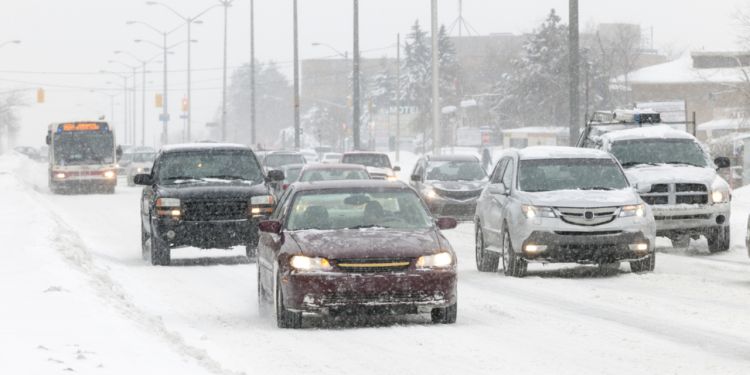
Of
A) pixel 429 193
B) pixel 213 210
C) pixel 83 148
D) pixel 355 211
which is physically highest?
pixel 83 148

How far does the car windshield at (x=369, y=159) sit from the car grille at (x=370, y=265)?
31098 mm

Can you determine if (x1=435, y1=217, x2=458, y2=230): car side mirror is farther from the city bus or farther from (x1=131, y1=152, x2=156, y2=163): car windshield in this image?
(x1=131, y1=152, x2=156, y2=163): car windshield

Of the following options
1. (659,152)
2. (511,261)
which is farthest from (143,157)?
(511,261)

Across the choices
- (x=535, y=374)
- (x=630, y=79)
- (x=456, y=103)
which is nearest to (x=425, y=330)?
(x=535, y=374)

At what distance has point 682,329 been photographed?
12.7 m

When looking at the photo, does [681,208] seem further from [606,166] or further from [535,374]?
[535,374]

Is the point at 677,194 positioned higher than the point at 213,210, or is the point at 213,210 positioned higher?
the point at 677,194

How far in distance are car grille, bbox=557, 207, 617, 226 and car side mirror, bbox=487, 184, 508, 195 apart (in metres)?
1.32

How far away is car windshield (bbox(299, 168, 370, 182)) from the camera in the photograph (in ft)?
102

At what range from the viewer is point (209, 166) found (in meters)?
22.7

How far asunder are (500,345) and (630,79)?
352ft

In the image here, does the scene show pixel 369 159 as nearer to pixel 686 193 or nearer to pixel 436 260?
pixel 686 193

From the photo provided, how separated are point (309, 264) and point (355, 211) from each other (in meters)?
1.38

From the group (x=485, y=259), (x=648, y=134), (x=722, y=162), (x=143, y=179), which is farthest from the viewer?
(x=648, y=134)
